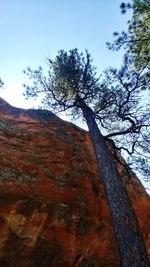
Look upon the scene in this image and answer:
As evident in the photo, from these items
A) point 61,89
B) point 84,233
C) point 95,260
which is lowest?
point 95,260

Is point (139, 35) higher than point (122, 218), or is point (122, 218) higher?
point (139, 35)

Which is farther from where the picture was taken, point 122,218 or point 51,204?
point 51,204

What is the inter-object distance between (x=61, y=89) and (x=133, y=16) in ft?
15.0

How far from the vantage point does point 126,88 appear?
11.3 meters

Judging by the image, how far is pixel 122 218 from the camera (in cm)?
657

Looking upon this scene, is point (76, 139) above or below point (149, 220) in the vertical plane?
above

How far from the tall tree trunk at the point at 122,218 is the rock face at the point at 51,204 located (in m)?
1.70

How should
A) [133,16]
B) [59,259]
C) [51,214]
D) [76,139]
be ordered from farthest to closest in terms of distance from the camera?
[76,139] < [133,16] < [51,214] < [59,259]

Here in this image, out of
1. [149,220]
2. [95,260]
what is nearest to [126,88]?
[149,220]

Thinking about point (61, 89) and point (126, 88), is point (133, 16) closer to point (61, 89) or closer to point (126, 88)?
point (126, 88)

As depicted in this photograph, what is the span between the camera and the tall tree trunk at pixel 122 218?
564cm

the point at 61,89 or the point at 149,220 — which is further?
the point at 61,89

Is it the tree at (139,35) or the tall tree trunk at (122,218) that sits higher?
the tree at (139,35)

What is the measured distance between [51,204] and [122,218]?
2470 mm
